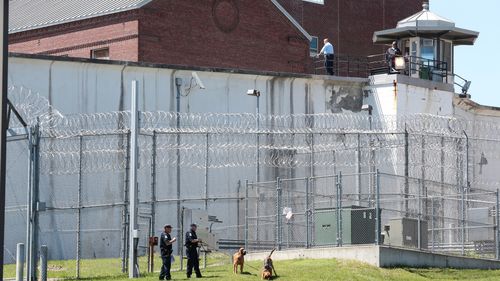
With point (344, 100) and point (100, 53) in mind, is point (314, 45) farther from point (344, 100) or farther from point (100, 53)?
point (344, 100)

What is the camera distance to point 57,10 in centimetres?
4594

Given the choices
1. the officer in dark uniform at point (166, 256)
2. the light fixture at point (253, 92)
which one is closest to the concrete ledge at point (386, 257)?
the officer in dark uniform at point (166, 256)

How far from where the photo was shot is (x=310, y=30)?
5666cm

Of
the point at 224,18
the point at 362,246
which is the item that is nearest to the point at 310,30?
the point at 224,18

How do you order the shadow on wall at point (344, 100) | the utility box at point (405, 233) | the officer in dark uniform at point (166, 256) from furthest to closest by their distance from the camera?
the shadow on wall at point (344, 100) → the utility box at point (405, 233) → the officer in dark uniform at point (166, 256)

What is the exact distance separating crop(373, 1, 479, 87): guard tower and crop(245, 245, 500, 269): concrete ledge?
1548 centimetres

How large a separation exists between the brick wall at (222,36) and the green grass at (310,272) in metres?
18.6

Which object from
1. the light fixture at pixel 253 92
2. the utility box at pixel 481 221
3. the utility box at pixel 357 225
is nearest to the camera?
the utility box at pixel 357 225

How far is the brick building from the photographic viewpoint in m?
42.1

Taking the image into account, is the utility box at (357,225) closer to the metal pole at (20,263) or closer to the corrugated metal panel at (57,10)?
the metal pole at (20,263)

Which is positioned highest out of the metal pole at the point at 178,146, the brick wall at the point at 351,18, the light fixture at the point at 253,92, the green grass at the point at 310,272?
the brick wall at the point at 351,18

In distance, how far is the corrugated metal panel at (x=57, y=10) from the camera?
42625mm

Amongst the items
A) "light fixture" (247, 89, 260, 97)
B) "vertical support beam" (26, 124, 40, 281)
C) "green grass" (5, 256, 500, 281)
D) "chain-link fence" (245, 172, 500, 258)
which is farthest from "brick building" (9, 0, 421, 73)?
"vertical support beam" (26, 124, 40, 281)

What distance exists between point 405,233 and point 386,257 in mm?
1937
